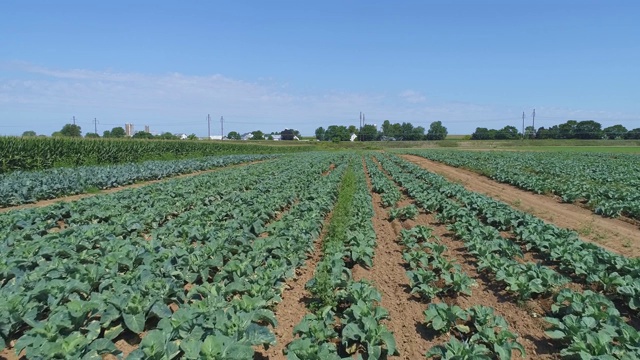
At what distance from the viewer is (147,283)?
4625 millimetres

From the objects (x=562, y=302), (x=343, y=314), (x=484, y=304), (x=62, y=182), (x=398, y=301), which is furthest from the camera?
(x=62, y=182)

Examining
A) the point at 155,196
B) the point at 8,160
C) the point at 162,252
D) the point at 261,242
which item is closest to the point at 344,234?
the point at 261,242

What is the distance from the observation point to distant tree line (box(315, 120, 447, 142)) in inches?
4990

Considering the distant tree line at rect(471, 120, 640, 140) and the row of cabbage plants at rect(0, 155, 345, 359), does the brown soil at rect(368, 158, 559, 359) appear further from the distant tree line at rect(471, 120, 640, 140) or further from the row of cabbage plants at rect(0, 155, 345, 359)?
the distant tree line at rect(471, 120, 640, 140)

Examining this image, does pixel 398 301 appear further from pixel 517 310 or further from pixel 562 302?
pixel 562 302

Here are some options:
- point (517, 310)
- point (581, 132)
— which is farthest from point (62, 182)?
point (581, 132)

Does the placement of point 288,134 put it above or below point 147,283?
above

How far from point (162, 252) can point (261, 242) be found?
5.51 feet

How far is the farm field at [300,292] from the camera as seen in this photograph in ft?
12.1

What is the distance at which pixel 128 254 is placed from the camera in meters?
5.81

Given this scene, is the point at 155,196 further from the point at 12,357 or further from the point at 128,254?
the point at 12,357

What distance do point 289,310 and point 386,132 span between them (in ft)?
430

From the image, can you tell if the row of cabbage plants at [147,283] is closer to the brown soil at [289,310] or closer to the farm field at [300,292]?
the farm field at [300,292]

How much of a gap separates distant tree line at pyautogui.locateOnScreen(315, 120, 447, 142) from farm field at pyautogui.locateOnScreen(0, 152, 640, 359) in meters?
117
